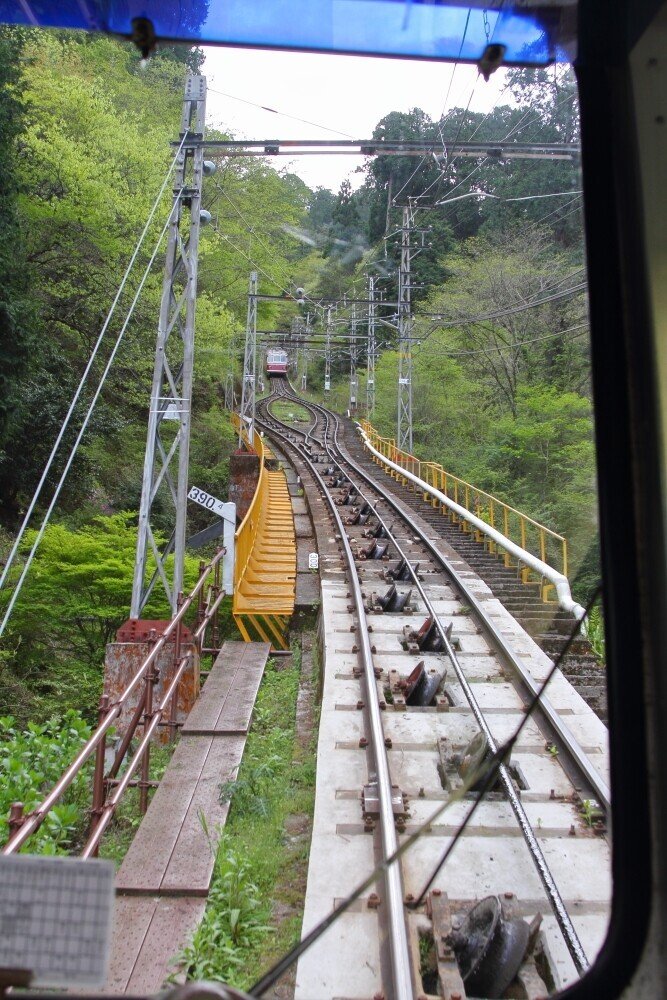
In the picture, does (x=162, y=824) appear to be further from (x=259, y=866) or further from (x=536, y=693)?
(x=536, y=693)

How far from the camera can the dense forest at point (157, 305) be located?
603 cm

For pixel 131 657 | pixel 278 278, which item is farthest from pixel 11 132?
pixel 278 278

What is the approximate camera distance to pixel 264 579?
12.5 meters

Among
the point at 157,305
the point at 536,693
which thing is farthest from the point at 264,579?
the point at 157,305

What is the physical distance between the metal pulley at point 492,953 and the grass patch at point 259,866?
0.92 metres

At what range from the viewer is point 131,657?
7.93m

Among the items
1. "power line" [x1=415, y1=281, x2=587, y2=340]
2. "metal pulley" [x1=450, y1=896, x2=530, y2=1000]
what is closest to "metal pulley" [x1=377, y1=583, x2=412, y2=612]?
"power line" [x1=415, y1=281, x2=587, y2=340]

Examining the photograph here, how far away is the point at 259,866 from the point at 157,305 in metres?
20.3

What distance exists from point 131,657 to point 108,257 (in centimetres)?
1602

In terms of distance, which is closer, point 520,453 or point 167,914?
point 167,914

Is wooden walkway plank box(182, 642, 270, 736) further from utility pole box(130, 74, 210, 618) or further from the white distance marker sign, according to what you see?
the white distance marker sign

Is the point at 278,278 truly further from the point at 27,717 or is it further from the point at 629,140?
the point at 629,140

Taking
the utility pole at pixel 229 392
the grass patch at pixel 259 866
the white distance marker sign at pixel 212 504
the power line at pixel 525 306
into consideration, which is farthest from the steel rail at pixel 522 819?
the utility pole at pixel 229 392

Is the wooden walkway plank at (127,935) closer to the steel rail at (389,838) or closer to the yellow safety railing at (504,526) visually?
the steel rail at (389,838)
